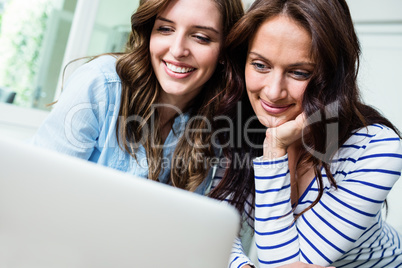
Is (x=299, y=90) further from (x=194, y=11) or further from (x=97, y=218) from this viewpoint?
(x=97, y=218)

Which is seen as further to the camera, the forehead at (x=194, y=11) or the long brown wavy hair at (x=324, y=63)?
the forehead at (x=194, y=11)

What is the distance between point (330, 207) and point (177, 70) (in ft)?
2.11

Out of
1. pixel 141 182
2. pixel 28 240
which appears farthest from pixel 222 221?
pixel 28 240

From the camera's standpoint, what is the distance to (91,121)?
1.21 m

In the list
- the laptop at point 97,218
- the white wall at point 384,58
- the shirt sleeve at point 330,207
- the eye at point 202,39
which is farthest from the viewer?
the white wall at point 384,58

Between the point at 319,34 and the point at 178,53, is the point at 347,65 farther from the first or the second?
the point at 178,53

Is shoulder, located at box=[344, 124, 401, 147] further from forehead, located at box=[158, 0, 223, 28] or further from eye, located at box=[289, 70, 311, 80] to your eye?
forehead, located at box=[158, 0, 223, 28]

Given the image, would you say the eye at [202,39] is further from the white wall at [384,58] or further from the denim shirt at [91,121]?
the white wall at [384,58]

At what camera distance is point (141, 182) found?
0.45 metres

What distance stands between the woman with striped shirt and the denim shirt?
0.44m

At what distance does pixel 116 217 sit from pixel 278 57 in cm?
73

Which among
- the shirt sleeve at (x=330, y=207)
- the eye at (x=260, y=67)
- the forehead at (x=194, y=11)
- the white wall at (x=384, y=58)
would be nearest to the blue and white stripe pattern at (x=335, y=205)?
the shirt sleeve at (x=330, y=207)
